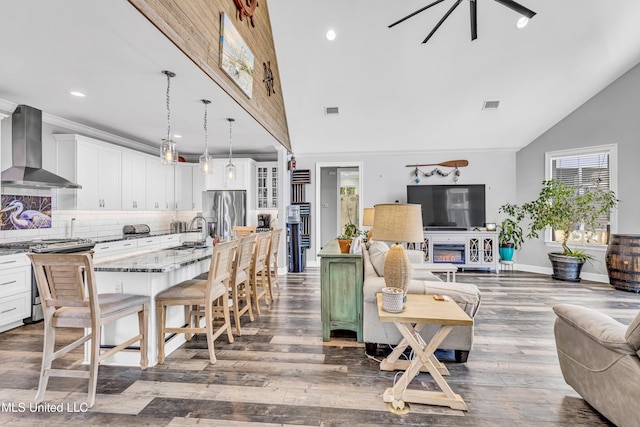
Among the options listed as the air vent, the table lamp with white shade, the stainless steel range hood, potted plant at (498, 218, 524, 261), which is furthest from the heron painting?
potted plant at (498, 218, 524, 261)

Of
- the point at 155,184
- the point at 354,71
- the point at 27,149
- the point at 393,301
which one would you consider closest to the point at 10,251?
the point at 27,149

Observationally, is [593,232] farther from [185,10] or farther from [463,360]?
[185,10]

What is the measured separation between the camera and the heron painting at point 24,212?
12.0 ft

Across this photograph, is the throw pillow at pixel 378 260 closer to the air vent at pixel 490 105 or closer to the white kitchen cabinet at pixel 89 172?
the air vent at pixel 490 105

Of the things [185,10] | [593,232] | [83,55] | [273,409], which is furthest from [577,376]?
[593,232]

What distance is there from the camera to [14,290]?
126 inches

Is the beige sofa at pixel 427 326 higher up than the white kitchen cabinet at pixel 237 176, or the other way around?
the white kitchen cabinet at pixel 237 176

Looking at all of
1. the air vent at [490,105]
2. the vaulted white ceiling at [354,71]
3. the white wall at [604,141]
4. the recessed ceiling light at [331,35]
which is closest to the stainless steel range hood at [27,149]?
the vaulted white ceiling at [354,71]

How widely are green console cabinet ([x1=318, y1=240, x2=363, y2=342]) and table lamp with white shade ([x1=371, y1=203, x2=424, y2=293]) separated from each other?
75cm

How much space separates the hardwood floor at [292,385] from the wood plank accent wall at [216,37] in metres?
2.50

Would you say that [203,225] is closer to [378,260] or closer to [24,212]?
[24,212]

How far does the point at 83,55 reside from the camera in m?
2.45

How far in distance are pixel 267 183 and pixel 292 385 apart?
464cm

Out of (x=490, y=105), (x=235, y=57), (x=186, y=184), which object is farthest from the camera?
(x=186, y=184)
